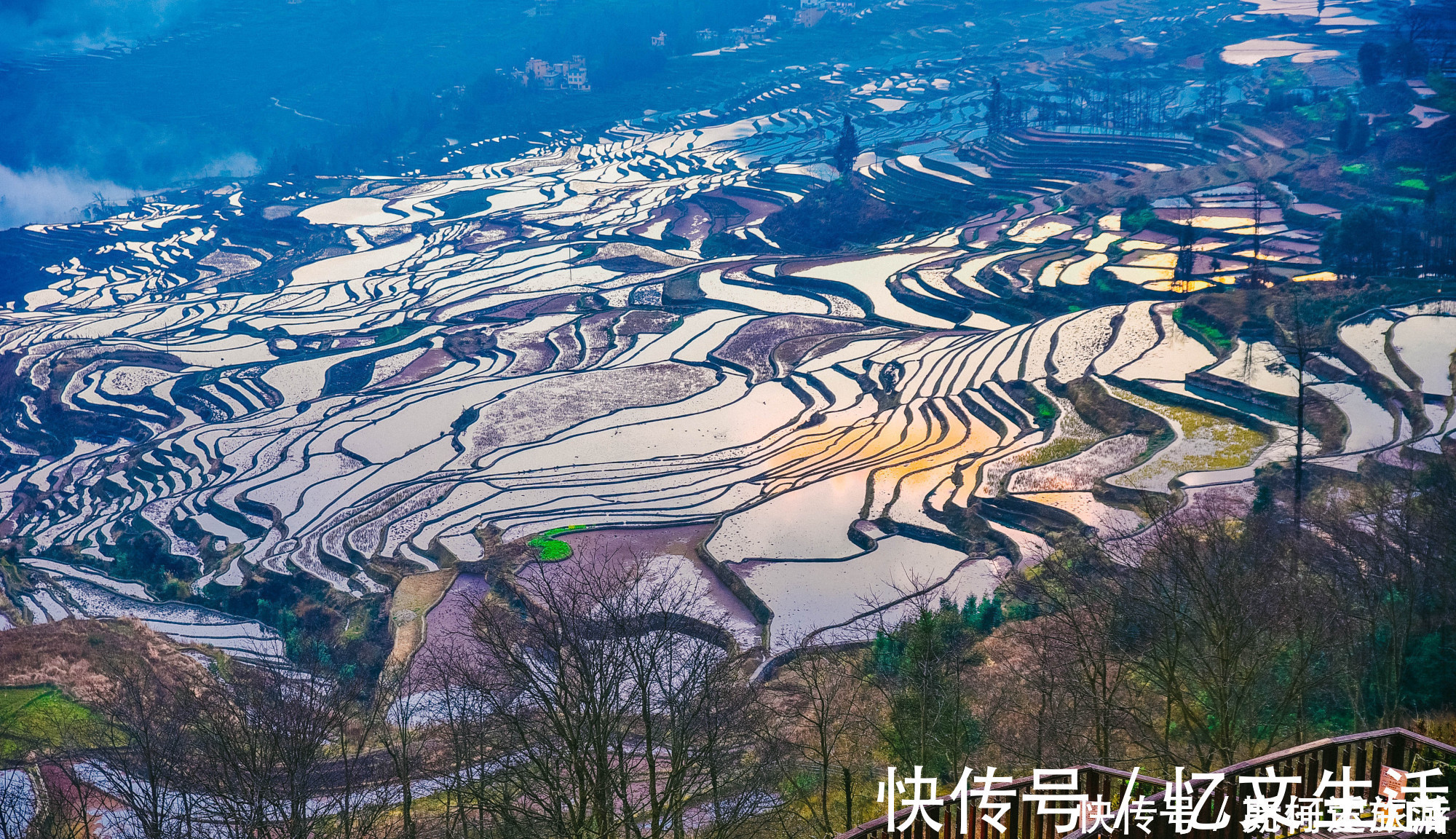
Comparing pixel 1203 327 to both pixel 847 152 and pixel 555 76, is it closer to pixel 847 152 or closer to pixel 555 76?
pixel 847 152

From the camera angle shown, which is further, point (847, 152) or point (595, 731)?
→ point (847, 152)

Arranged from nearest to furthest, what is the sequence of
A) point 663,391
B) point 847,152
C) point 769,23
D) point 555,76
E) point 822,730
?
point 822,730, point 663,391, point 847,152, point 555,76, point 769,23

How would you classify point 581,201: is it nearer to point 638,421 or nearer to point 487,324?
point 487,324

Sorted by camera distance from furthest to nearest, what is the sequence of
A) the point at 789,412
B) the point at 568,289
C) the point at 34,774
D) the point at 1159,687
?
the point at 568,289
the point at 789,412
the point at 34,774
the point at 1159,687

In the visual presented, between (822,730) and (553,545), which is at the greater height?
(822,730)

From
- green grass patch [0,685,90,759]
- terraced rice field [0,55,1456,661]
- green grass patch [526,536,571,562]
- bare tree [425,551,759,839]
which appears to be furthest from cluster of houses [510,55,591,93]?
bare tree [425,551,759,839]

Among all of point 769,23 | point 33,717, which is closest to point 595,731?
point 33,717

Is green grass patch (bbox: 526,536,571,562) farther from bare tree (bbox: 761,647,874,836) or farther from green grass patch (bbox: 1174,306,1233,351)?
green grass patch (bbox: 1174,306,1233,351)

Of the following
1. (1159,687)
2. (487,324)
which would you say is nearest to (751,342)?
(487,324)
